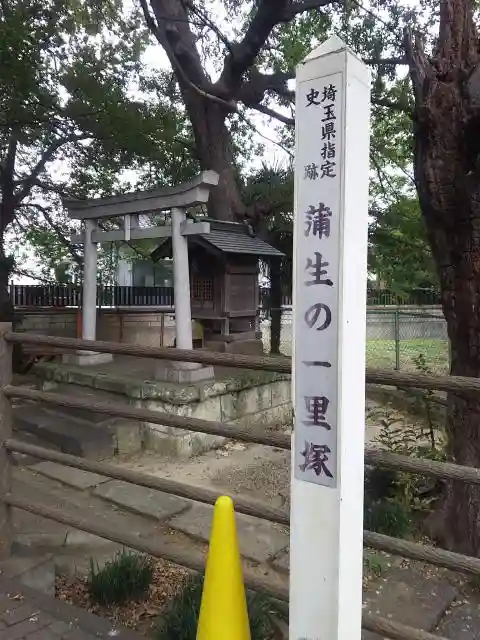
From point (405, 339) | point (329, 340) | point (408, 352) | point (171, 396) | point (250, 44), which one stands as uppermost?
point (250, 44)

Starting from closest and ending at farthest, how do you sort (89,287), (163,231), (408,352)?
1. (163,231)
2. (89,287)
3. (408,352)

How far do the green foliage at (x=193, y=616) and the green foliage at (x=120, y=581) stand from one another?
0.23 metres

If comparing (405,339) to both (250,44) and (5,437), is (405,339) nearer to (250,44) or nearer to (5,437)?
(250,44)

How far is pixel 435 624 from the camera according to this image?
2.51m

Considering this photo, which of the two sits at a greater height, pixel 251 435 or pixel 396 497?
pixel 251 435

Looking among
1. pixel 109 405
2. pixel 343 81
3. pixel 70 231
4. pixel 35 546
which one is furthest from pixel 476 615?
pixel 70 231

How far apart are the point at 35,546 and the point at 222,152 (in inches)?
285

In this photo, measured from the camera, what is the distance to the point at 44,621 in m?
2.14

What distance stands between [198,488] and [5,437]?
1.08 metres

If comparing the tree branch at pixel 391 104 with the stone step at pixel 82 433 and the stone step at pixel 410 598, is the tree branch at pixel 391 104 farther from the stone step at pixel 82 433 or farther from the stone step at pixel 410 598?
the stone step at pixel 410 598

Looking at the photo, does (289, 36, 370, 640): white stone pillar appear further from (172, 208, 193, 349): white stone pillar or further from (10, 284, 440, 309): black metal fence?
(10, 284, 440, 309): black metal fence

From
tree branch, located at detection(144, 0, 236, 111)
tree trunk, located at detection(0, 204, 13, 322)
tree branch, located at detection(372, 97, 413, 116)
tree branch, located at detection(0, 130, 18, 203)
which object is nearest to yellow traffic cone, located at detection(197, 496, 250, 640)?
tree branch, located at detection(372, 97, 413, 116)

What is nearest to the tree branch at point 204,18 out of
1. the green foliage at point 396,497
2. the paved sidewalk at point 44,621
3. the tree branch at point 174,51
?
the tree branch at point 174,51

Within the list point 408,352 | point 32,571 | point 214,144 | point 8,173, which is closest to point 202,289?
point 214,144
